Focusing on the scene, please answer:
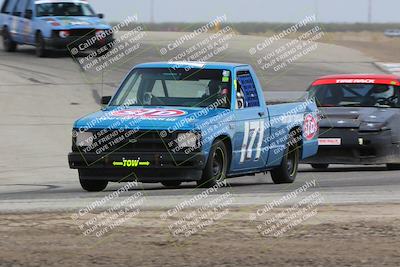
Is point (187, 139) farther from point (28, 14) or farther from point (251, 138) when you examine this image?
point (28, 14)

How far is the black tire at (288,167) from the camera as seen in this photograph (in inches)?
556

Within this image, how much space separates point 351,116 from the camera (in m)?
16.3

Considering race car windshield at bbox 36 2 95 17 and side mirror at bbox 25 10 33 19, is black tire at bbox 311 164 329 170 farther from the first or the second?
side mirror at bbox 25 10 33 19

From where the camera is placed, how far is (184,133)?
469 inches

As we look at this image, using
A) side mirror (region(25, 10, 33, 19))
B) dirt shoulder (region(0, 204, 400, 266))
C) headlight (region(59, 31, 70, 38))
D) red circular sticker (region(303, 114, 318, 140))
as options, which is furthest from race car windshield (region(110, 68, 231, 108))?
side mirror (region(25, 10, 33, 19))

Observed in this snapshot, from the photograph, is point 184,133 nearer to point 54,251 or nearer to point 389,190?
point 389,190

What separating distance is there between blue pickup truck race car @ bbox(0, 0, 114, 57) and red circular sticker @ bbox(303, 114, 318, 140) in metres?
14.4

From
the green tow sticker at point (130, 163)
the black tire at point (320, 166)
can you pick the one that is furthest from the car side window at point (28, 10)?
the green tow sticker at point (130, 163)

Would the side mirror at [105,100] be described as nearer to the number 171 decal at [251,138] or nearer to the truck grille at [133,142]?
the truck grille at [133,142]

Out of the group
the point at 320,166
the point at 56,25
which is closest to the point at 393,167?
the point at 320,166

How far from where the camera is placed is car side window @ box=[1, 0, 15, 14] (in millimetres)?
31172

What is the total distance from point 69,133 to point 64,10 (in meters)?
9.91

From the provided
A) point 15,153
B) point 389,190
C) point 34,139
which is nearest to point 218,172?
point 389,190

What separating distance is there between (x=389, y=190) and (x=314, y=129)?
250 centimetres
